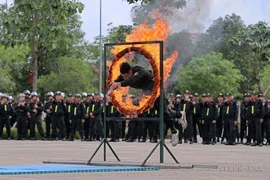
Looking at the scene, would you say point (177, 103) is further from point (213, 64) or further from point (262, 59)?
point (213, 64)

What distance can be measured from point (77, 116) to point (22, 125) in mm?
2513

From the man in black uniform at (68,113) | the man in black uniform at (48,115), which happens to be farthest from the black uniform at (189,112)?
the man in black uniform at (48,115)

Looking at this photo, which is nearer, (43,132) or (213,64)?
(43,132)

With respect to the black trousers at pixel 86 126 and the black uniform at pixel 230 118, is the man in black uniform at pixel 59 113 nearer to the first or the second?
the black trousers at pixel 86 126

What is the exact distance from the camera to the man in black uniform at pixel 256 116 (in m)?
25.9

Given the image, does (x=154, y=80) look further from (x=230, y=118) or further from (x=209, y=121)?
(x=209, y=121)

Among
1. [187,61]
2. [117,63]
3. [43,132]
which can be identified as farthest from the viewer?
[187,61]

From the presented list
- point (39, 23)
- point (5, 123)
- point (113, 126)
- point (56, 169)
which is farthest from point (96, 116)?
point (56, 169)

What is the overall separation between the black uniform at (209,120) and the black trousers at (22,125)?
300 inches

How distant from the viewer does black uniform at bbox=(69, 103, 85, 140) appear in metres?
29.5

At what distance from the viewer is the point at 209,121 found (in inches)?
1088

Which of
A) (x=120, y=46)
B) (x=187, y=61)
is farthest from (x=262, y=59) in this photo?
(x=120, y=46)

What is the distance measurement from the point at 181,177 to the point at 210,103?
15.6 metres

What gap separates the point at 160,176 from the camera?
1229 cm
